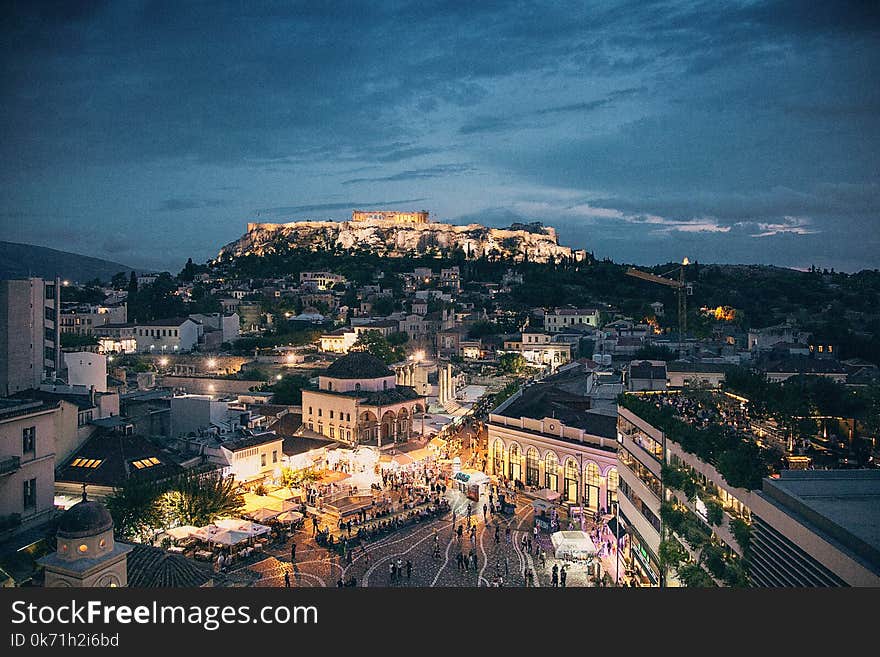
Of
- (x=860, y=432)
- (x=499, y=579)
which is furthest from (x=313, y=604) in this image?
(x=860, y=432)

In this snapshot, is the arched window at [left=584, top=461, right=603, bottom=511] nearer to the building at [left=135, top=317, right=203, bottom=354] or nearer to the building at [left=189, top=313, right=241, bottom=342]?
the building at [left=135, top=317, right=203, bottom=354]

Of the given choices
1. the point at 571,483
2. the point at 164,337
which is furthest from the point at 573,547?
the point at 164,337

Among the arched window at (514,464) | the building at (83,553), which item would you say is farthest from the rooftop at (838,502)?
the arched window at (514,464)

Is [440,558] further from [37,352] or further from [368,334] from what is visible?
[368,334]

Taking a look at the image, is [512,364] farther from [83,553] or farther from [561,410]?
[83,553]

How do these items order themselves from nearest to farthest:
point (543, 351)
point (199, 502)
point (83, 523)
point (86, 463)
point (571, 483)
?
point (83, 523) < point (199, 502) < point (86, 463) < point (571, 483) < point (543, 351)
